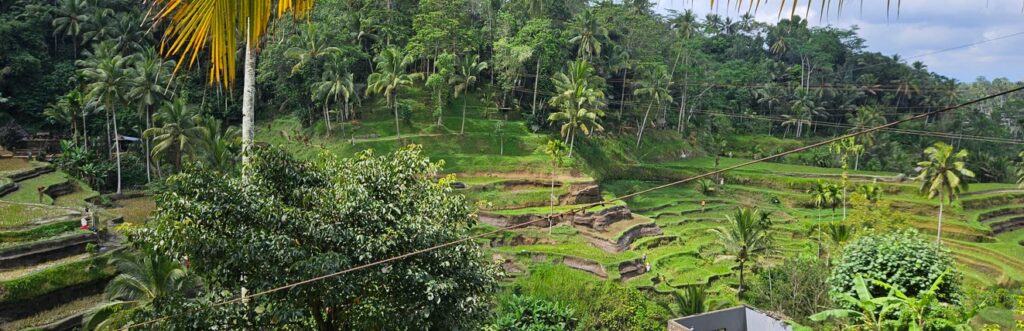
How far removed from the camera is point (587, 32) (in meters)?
36.7

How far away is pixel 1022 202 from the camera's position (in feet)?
118

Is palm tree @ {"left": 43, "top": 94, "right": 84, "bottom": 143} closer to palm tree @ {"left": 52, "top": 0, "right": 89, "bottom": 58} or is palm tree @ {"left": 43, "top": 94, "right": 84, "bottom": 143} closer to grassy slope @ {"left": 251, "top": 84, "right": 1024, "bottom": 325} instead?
palm tree @ {"left": 52, "top": 0, "right": 89, "bottom": 58}

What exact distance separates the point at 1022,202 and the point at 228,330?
141 ft

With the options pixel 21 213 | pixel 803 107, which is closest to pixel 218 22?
pixel 21 213

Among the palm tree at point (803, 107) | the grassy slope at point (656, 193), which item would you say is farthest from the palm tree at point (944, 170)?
the palm tree at point (803, 107)

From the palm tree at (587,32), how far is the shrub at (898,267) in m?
25.9

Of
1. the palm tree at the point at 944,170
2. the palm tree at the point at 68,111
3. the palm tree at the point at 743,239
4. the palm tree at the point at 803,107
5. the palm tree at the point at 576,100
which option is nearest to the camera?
the palm tree at the point at 743,239

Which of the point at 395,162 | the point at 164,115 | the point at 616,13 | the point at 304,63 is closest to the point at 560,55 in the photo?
the point at 616,13

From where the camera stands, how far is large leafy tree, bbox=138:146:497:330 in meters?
7.34

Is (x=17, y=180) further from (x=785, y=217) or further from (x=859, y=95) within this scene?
(x=859, y=95)

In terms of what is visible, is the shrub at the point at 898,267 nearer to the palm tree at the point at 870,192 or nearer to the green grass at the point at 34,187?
the palm tree at the point at 870,192

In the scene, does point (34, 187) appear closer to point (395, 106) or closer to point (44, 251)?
point (44, 251)

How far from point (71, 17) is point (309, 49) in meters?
11.9

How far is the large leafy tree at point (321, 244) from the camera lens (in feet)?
24.1
